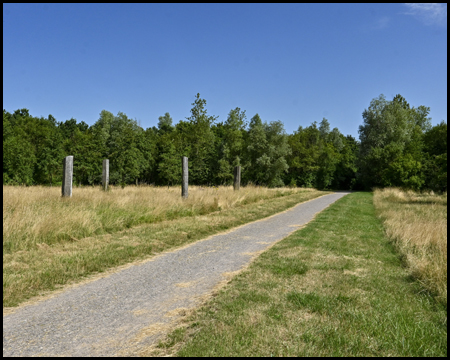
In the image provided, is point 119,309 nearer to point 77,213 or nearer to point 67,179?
point 77,213

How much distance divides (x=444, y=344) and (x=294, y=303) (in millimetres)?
1687

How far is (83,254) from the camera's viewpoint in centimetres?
676

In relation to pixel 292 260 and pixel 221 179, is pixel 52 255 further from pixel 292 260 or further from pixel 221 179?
pixel 221 179

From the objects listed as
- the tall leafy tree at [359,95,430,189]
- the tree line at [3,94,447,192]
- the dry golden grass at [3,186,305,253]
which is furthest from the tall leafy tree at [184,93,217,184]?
the dry golden grass at [3,186,305,253]

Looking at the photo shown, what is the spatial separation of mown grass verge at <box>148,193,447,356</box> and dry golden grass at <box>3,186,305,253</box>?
486cm

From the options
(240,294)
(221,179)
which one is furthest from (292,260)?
(221,179)

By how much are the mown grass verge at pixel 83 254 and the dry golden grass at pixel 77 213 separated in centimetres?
27

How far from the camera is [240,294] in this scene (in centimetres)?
474

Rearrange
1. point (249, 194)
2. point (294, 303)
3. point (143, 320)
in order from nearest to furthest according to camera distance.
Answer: point (143, 320)
point (294, 303)
point (249, 194)

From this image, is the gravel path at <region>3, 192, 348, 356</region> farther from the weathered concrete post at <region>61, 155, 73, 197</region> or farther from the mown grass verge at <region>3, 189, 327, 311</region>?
the weathered concrete post at <region>61, 155, 73, 197</region>

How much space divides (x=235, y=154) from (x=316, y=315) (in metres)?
49.7

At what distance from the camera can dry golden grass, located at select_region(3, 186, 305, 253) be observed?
753cm

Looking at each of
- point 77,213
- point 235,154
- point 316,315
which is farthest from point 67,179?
point 235,154

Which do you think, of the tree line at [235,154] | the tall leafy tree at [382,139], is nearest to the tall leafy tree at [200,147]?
the tree line at [235,154]
